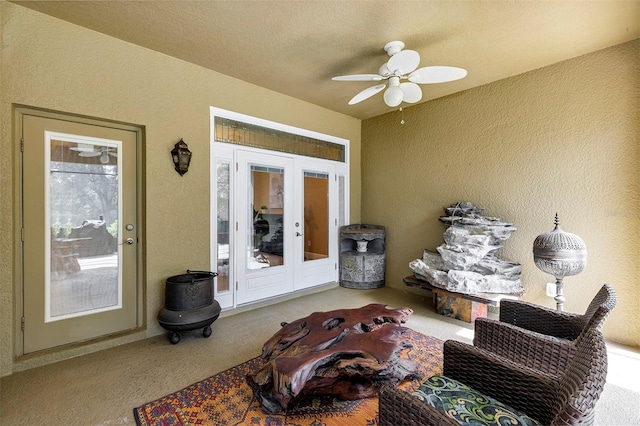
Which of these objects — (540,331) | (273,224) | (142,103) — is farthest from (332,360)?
(142,103)

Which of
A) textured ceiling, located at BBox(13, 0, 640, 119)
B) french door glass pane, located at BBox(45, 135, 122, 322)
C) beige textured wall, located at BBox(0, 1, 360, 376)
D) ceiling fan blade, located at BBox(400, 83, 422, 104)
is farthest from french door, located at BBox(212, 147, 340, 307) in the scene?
ceiling fan blade, located at BBox(400, 83, 422, 104)

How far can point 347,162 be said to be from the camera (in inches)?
203

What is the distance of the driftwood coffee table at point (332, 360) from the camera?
1713 mm

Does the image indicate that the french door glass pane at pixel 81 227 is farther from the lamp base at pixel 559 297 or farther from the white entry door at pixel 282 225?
the lamp base at pixel 559 297

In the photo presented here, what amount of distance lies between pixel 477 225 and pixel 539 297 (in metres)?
1.04

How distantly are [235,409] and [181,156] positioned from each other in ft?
8.04

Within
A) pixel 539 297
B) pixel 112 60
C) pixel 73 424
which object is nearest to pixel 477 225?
pixel 539 297

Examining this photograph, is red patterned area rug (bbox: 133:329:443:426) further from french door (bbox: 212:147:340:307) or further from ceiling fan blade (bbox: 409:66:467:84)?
ceiling fan blade (bbox: 409:66:467:84)

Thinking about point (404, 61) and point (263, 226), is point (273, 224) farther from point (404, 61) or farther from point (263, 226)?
point (404, 61)

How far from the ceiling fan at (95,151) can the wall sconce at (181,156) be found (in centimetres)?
54

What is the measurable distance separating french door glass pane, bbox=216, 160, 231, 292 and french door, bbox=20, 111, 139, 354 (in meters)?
0.88

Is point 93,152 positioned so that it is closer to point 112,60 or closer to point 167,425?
point 112,60

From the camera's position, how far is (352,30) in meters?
2.62

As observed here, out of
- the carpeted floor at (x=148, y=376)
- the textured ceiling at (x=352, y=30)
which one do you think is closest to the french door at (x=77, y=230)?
the carpeted floor at (x=148, y=376)
